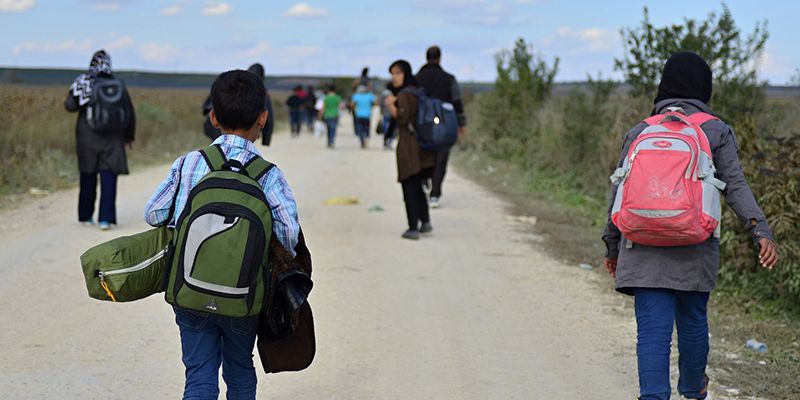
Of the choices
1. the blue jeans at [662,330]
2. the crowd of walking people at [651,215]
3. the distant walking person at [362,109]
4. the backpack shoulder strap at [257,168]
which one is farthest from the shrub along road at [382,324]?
the distant walking person at [362,109]

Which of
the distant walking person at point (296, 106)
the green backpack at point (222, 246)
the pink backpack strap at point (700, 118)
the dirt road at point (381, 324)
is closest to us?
the green backpack at point (222, 246)

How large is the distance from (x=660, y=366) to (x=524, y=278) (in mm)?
4579

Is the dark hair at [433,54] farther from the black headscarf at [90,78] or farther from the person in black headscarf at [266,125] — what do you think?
the black headscarf at [90,78]

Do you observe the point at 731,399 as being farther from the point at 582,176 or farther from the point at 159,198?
the point at 582,176

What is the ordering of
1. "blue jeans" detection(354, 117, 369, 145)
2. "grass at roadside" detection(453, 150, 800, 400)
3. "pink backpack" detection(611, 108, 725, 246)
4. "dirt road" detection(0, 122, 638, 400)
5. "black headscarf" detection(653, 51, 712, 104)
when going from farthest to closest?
"blue jeans" detection(354, 117, 369, 145) → "grass at roadside" detection(453, 150, 800, 400) → "dirt road" detection(0, 122, 638, 400) → "black headscarf" detection(653, 51, 712, 104) → "pink backpack" detection(611, 108, 725, 246)

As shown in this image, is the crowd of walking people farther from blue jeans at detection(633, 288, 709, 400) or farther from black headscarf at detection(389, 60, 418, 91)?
black headscarf at detection(389, 60, 418, 91)

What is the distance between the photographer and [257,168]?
3920mm

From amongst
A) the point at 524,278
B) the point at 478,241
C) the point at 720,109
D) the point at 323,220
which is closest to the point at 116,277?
the point at 524,278

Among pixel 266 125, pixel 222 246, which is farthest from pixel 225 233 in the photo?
pixel 266 125

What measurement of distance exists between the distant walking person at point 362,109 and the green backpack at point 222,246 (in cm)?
2323

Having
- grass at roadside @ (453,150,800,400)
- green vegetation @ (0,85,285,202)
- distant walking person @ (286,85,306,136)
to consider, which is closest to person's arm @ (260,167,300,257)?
grass at roadside @ (453,150,800,400)

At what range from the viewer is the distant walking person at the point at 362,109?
2711cm

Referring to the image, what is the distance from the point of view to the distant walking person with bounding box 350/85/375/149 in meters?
27.1

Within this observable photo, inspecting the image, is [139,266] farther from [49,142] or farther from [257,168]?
[49,142]
